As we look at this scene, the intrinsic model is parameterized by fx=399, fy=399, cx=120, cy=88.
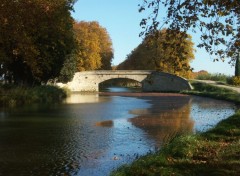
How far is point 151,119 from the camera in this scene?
22.1 metres

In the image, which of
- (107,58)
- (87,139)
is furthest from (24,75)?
(107,58)

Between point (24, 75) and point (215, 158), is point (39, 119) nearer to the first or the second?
point (215, 158)

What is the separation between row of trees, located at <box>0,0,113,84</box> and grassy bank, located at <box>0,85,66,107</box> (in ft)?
4.52

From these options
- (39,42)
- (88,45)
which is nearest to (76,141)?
(39,42)

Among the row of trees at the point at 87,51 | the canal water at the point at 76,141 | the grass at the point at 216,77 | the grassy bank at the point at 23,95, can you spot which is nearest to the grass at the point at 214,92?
the grass at the point at 216,77

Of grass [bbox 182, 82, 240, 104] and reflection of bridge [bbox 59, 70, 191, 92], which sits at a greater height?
reflection of bridge [bbox 59, 70, 191, 92]

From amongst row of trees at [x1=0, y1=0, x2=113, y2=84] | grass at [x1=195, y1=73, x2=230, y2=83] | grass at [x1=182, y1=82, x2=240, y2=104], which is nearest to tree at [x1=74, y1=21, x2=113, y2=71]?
row of trees at [x1=0, y1=0, x2=113, y2=84]

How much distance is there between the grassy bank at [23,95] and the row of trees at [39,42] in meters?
1.38

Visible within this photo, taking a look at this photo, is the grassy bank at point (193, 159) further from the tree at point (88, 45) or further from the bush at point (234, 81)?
the tree at point (88, 45)

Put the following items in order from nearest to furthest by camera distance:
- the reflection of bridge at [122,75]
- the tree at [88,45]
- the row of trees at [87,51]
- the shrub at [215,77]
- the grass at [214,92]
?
the grass at [214,92] < the row of trees at [87,51] < the reflection of bridge at [122,75] < the shrub at [215,77] < the tree at [88,45]

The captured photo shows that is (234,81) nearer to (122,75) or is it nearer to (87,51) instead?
(122,75)

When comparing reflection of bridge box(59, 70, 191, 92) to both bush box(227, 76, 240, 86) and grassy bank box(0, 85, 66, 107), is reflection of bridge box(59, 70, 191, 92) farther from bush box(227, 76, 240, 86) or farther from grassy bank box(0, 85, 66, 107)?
grassy bank box(0, 85, 66, 107)

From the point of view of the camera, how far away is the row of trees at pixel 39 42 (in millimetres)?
19734

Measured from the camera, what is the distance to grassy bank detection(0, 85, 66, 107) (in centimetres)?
2897
